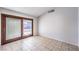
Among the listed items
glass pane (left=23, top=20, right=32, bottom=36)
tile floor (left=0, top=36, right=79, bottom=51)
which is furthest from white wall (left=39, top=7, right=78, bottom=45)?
glass pane (left=23, top=20, right=32, bottom=36)

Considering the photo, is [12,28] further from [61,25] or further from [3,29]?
[61,25]

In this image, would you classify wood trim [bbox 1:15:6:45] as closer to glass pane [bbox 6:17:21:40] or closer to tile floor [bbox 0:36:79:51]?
glass pane [bbox 6:17:21:40]

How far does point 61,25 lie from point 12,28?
2739mm

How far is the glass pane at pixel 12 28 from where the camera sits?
415 centimetres

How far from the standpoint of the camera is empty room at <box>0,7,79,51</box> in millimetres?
3447

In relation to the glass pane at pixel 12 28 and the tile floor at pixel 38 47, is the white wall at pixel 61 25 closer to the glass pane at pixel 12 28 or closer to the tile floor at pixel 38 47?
the tile floor at pixel 38 47

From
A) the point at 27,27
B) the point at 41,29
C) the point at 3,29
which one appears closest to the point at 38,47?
the point at 3,29

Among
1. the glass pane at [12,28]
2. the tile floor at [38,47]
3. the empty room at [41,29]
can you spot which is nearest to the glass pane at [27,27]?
the empty room at [41,29]

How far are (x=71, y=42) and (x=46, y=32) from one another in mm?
2274

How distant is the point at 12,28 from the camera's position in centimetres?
448
